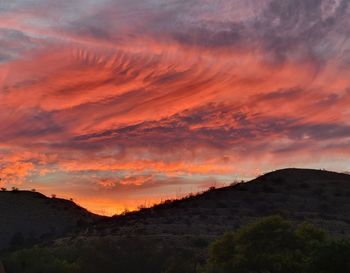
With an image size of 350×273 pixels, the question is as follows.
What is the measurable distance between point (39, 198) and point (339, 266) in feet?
256

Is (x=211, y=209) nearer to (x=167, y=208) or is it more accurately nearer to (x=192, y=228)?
(x=167, y=208)

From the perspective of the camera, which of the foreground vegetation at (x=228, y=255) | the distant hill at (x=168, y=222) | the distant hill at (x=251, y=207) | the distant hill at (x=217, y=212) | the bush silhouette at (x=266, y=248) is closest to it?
the foreground vegetation at (x=228, y=255)

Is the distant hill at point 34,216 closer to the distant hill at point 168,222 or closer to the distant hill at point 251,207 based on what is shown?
the distant hill at point 168,222

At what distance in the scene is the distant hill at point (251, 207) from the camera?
52500mm

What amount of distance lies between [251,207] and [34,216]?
40151 mm

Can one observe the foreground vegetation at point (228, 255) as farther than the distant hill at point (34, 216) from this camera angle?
No

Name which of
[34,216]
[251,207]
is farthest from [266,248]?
[34,216]

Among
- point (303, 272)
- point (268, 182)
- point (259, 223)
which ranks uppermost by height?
point (268, 182)

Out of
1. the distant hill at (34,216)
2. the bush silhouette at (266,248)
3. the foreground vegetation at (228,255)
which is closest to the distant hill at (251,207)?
the foreground vegetation at (228,255)

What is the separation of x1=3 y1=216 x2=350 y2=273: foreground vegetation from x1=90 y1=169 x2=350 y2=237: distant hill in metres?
9.75

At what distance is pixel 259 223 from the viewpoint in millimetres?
31219

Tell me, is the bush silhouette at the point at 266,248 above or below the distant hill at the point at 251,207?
below

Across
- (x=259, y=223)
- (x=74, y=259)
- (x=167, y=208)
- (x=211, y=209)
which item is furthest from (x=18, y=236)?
(x=259, y=223)

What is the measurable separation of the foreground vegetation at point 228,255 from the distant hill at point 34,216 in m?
42.1
